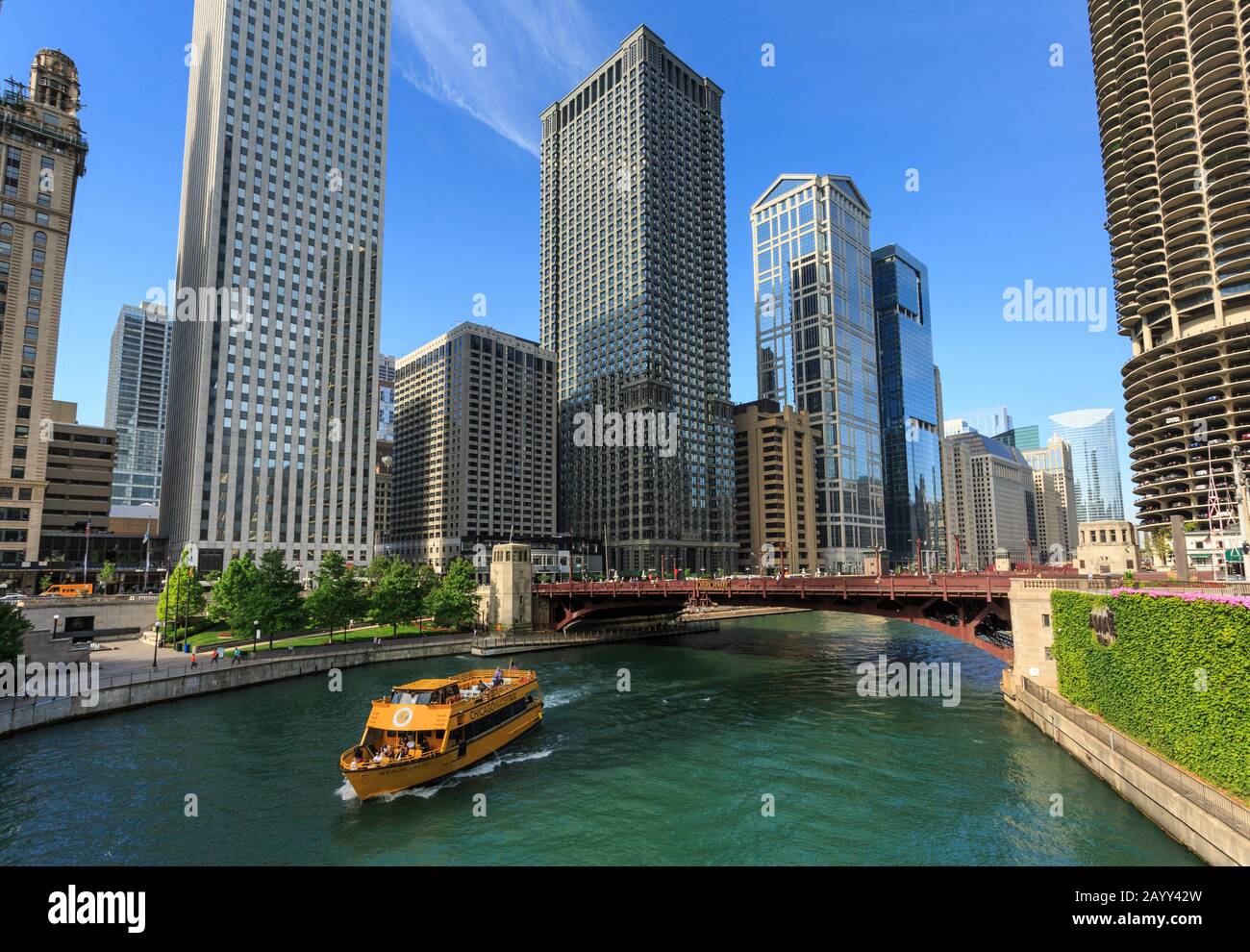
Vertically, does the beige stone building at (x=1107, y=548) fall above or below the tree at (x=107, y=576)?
above

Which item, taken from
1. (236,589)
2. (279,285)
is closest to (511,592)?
(236,589)

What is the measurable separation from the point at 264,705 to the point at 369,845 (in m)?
27.5

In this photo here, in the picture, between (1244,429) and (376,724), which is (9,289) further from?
(1244,429)

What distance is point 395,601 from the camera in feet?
263

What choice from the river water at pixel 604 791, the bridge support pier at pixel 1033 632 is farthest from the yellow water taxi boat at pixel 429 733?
the bridge support pier at pixel 1033 632

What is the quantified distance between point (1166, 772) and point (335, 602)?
72556mm

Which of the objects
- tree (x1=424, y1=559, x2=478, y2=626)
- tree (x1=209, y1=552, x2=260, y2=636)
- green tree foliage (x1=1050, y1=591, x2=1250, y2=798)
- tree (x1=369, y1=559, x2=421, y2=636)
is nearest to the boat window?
green tree foliage (x1=1050, y1=591, x2=1250, y2=798)

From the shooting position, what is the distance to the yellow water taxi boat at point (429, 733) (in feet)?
106

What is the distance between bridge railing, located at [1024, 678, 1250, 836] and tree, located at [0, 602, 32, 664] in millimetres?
68036

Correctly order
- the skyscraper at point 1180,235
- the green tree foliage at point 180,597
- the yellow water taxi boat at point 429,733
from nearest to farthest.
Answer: the yellow water taxi boat at point 429,733
the green tree foliage at point 180,597
the skyscraper at point 1180,235

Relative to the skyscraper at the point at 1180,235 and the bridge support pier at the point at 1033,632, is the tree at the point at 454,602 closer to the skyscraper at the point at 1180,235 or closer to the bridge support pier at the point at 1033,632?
the bridge support pier at the point at 1033,632

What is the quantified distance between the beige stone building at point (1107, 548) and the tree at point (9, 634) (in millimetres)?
105550

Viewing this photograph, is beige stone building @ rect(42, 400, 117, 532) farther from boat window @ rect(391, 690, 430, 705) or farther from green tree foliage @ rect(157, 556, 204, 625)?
boat window @ rect(391, 690, 430, 705)
